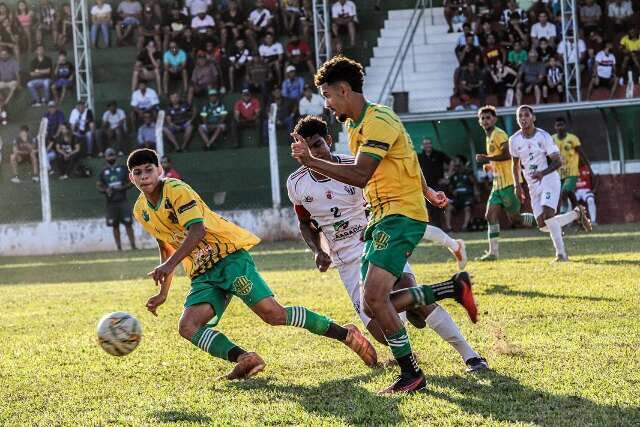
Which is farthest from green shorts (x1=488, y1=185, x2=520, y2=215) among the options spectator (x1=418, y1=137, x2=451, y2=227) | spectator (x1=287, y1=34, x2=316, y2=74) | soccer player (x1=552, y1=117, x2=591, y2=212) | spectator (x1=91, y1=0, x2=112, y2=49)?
spectator (x1=91, y1=0, x2=112, y2=49)

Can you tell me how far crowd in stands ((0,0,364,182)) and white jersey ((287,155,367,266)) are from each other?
1701 cm

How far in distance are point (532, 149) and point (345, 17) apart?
1353 centimetres

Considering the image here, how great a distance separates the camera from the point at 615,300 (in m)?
11.1

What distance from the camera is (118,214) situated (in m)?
25.8

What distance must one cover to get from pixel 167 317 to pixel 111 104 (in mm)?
16598

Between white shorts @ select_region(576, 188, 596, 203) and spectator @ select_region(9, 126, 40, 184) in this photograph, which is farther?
spectator @ select_region(9, 126, 40, 184)

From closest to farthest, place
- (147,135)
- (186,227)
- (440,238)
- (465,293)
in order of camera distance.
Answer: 1. (465,293)
2. (186,227)
3. (440,238)
4. (147,135)

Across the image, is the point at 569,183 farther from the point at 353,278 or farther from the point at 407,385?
the point at 407,385

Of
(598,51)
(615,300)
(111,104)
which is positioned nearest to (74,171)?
(111,104)

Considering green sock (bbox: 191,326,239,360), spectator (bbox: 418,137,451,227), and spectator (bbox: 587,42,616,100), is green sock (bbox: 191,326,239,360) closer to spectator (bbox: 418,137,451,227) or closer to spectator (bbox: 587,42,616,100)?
spectator (bbox: 418,137,451,227)

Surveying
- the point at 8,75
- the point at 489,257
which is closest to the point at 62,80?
the point at 8,75

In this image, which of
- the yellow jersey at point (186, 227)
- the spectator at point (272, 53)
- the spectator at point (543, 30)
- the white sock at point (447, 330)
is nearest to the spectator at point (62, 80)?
the spectator at point (272, 53)

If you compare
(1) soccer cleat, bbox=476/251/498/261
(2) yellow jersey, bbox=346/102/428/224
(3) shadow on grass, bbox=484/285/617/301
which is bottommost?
(1) soccer cleat, bbox=476/251/498/261

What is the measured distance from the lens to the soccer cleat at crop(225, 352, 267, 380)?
26.3ft
